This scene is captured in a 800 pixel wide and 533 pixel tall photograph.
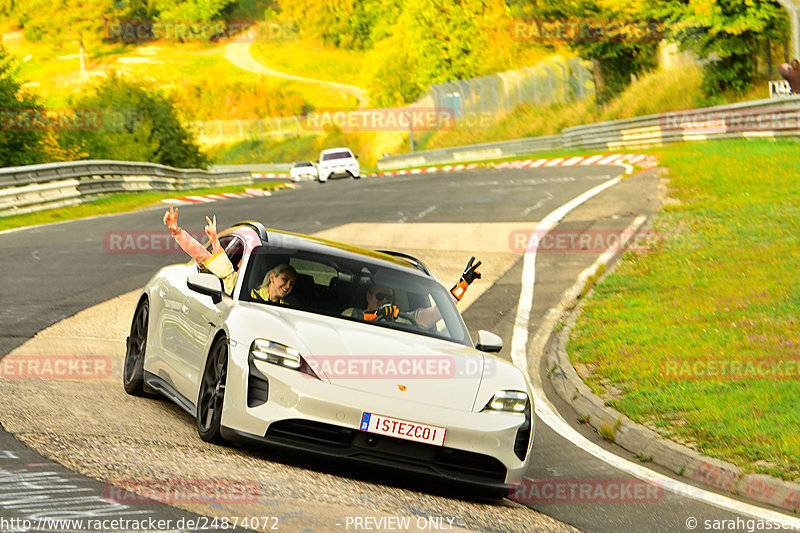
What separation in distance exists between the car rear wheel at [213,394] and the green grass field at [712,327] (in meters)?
3.71

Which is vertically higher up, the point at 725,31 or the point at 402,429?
the point at 725,31

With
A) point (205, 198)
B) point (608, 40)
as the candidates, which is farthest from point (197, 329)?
point (608, 40)

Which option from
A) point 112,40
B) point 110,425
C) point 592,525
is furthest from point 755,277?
point 112,40

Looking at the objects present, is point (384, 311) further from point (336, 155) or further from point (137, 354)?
point (336, 155)

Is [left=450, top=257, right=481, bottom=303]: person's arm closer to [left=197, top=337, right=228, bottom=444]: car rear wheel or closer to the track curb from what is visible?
the track curb

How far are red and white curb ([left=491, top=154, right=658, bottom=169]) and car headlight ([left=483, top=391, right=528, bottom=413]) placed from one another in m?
22.9

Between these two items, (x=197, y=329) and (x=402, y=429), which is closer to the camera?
(x=402, y=429)

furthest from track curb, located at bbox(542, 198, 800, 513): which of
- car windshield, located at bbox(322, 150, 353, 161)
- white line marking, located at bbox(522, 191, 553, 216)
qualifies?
car windshield, located at bbox(322, 150, 353, 161)

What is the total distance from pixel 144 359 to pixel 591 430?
3887mm

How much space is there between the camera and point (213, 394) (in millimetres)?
7219

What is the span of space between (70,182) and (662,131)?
2224cm

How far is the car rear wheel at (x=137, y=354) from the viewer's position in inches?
355

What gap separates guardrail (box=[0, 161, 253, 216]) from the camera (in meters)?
25.3

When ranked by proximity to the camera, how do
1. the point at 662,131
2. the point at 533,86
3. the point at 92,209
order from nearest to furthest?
1. the point at 92,209
2. the point at 662,131
3. the point at 533,86
